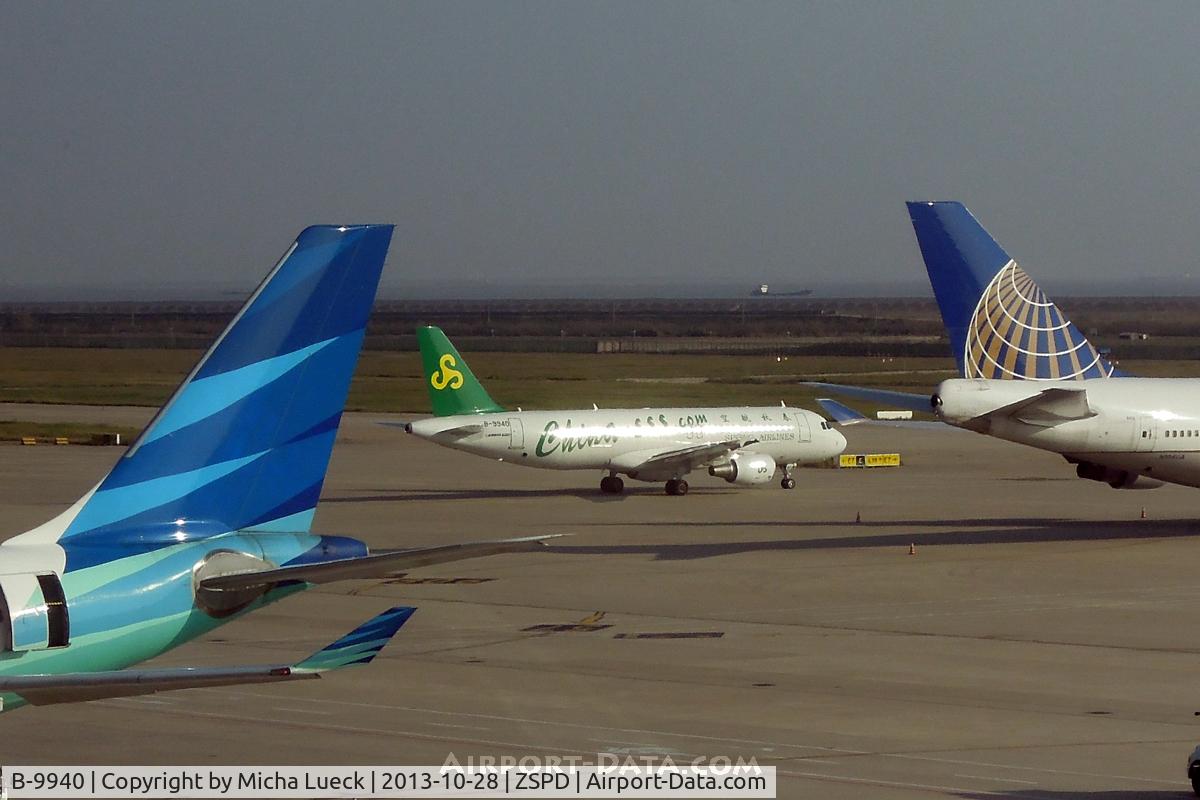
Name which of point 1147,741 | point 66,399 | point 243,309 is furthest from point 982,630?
point 66,399

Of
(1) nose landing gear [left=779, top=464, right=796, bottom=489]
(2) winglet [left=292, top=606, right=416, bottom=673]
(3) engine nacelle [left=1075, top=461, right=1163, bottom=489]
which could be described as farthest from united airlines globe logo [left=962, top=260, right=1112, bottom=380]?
(2) winglet [left=292, top=606, right=416, bottom=673]

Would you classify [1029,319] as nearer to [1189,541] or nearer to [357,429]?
[1189,541]

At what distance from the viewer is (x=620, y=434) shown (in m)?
59.2

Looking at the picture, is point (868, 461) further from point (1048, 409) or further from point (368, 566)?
point (368, 566)

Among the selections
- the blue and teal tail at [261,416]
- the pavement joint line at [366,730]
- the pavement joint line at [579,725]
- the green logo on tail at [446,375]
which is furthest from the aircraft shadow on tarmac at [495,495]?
the blue and teal tail at [261,416]

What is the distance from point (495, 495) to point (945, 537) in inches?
746

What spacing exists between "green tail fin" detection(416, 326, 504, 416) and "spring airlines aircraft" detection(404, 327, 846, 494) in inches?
1.3

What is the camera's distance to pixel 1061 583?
124 feet

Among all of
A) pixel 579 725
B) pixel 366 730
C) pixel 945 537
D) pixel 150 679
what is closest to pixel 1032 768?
pixel 579 725

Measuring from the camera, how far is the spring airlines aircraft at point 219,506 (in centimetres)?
1426

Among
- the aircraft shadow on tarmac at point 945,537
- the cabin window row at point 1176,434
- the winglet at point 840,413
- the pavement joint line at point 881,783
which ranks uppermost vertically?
the winglet at point 840,413

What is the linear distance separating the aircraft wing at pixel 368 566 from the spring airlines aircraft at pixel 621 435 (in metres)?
40.9

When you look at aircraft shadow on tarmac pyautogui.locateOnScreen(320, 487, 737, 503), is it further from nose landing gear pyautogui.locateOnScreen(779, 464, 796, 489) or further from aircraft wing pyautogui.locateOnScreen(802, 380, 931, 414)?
aircraft wing pyautogui.locateOnScreen(802, 380, 931, 414)

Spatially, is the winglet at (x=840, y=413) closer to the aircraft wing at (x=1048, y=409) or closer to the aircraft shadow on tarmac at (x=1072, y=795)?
the aircraft wing at (x=1048, y=409)
